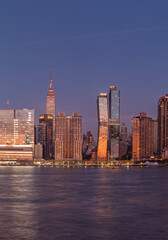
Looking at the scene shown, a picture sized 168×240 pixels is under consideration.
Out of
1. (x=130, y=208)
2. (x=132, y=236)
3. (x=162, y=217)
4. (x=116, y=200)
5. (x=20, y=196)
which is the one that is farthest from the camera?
(x=20, y=196)

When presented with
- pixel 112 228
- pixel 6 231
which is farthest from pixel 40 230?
pixel 112 228

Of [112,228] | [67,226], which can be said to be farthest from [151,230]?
[67,226]

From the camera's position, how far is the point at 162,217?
54.6m

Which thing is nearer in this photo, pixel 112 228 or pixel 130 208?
pixel 112 228

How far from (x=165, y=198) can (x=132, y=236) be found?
3756 centimetres

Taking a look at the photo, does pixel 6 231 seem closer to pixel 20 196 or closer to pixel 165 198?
pixel 20 196

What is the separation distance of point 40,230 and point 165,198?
126 feet

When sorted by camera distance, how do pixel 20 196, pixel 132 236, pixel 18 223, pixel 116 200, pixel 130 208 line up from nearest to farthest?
1. pixel 132 236
2. pixel 18 223
3. pixel 130 208
4. pixel 116 200
5. pixel 20 196

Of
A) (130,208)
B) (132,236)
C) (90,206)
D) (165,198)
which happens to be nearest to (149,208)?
(130,208)

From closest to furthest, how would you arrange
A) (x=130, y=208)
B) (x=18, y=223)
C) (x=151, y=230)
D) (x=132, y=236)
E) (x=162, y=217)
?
(x=132, y=236) → (x=151, y=230) → (x=18, y=223) → (x=162, y=217) → (x=130, y=208)

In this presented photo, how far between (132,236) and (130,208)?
20793mm

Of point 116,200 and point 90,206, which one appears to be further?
point 116,200

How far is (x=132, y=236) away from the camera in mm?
42594

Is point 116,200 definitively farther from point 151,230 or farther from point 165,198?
point 151,230
